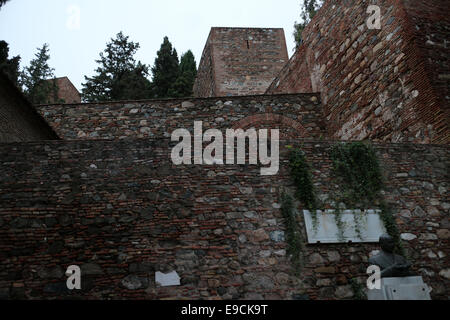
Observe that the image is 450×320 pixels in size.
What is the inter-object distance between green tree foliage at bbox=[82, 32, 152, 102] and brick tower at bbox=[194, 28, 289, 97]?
265cm

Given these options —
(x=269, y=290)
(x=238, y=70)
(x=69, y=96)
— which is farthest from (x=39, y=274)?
(x=69, y=96)

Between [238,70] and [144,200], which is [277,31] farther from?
[144,200]

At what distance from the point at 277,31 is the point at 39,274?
12993mm

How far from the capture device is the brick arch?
8.66 metres

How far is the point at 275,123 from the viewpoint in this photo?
8.74 metres

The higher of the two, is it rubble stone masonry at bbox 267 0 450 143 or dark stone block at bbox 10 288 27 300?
rubble stone masonry at bbox 267 0 450 143

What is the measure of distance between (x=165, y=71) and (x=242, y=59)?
3.99 m

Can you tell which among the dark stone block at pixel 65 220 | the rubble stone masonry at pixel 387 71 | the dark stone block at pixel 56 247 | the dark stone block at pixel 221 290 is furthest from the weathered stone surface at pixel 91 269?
the rubble stone masonry at pixel 387 71

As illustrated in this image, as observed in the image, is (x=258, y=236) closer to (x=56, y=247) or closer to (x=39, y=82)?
(x=56, y=247)

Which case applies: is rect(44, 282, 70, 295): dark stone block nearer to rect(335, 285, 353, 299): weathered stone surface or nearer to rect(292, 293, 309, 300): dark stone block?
rect(292, 293, 309, 300): dark stone block

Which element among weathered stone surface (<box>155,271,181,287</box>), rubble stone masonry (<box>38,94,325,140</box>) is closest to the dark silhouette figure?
weathered stone surface (<box>155,271,181,287</box>)

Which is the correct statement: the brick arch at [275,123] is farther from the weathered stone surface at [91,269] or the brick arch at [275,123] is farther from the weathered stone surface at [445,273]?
the weathered stone surface at [91,269]

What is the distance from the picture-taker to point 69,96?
2041 cm

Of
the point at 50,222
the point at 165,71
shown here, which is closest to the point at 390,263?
the point at 50,222
